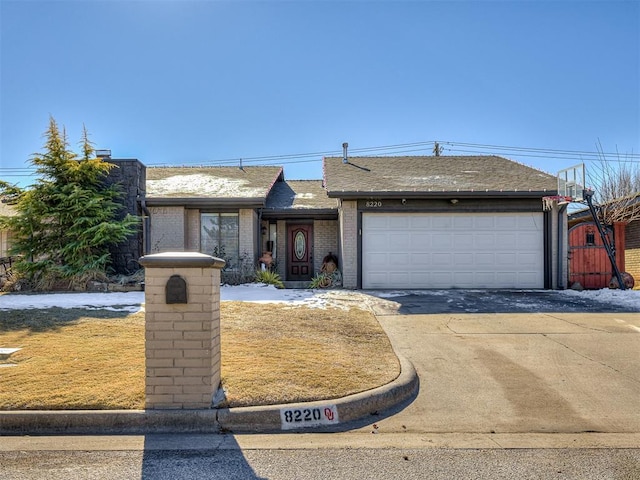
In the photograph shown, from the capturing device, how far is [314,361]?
Answer: 19.6 feet

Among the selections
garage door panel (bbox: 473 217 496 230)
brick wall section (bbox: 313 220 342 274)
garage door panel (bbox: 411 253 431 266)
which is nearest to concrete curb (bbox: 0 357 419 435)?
garage door panel (bbox: 411 253 431 266)

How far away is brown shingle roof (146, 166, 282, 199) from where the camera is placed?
49.7 ft

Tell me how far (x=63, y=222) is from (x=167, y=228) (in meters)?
3.21

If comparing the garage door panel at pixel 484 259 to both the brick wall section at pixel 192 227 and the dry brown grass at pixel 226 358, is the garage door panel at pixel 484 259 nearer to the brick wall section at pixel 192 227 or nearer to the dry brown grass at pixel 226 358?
the dry brown grass at pixel 226 358

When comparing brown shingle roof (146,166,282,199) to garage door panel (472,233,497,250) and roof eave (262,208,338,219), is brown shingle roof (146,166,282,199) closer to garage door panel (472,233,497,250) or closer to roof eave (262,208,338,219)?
roof eave (262,208,338,219)

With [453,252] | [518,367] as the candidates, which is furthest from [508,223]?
[518,367]

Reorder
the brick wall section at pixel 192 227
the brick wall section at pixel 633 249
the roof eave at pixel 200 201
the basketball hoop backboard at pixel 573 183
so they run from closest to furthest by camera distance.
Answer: the basketball hoop backboard at pixel 573 183 → the roof eave at pixel 200 201 → the brick wall section at pixel 192 227 → the brick wall section at pixel 633 249

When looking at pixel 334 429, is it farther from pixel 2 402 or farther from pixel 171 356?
pixel 2 402

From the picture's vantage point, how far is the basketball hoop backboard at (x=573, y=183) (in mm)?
13344

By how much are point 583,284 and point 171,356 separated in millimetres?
13617

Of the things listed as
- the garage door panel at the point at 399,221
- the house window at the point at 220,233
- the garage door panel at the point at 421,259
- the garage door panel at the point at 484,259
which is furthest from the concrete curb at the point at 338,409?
the house window at the point at 220,233

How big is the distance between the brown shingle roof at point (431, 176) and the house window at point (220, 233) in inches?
136

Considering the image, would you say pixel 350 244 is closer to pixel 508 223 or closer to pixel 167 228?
pixel 508 223

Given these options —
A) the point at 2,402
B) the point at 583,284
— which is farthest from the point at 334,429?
the point at 583,284
